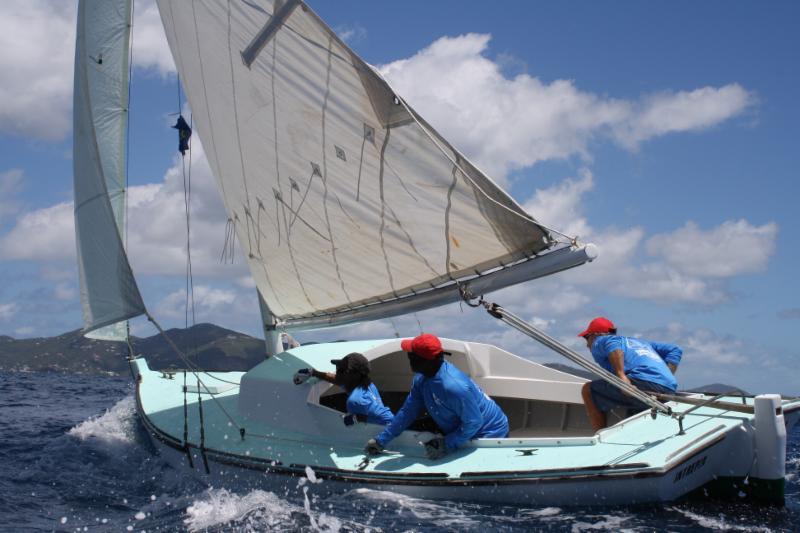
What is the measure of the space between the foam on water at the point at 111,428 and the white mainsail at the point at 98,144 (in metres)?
1.77

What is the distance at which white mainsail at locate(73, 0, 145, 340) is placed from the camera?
11305 millimetres

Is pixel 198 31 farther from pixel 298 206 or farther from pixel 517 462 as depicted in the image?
pixel 517 462

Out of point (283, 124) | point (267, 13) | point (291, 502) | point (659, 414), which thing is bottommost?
point (291, 502)

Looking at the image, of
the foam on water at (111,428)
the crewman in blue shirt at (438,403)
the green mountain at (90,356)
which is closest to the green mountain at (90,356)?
the green mountain at (90,356)

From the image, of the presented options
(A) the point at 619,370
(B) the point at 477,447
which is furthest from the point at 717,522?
(B) the point at 477,447

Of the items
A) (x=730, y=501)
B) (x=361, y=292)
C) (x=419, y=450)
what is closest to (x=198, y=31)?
(x=361, y=292)

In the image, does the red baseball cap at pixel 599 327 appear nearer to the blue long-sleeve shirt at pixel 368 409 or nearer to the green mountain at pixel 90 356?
the blue long-sleeve shirt at pixel 368 409

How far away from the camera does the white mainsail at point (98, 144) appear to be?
11.3 meters

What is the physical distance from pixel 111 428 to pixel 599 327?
9655 millimetres

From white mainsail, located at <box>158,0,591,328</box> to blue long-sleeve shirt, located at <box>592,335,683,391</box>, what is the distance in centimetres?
174

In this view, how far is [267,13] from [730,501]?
23.1 ft

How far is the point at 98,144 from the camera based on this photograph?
1248cm

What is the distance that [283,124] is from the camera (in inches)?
342

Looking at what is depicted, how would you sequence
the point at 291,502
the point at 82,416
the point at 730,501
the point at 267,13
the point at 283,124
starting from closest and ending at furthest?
the point at 730,501
the point at 291,502
the point at 267,13
the point at 283,124
the point at 82,416
